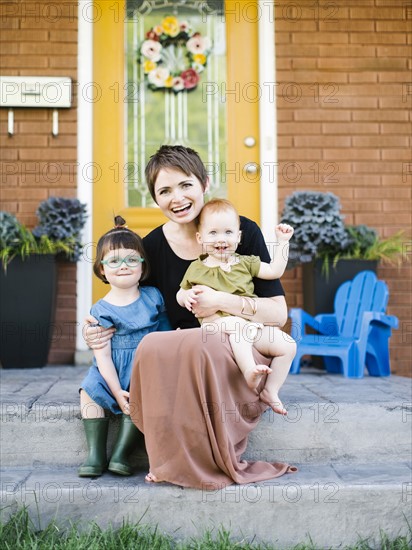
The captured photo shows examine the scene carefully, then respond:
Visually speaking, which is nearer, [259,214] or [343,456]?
[343,456]

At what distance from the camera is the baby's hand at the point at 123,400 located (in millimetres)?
2170

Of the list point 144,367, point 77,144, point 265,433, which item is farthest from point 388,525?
point 77,144

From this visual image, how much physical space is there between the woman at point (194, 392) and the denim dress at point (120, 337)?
55 mm

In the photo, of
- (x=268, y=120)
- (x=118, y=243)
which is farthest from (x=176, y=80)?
(x=118, y=243)

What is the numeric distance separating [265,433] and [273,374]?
0.92ft

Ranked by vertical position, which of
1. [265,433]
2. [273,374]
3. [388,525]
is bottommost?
[388,525]

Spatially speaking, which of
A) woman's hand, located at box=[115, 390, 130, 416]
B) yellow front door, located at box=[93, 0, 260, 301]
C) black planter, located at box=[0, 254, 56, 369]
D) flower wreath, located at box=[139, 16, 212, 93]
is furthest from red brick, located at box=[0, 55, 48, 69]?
woman's hand, located at box=[115, 390, 130, 416]

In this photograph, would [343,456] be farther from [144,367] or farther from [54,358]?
[54,358]

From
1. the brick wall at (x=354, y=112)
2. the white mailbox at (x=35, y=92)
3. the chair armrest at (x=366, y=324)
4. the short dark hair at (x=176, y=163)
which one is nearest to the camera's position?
the short dark hair at (x=176, y=163)

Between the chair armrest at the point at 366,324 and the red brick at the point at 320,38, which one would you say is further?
the red brick at the point at 320,38

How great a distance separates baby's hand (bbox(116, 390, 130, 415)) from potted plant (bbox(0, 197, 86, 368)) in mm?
1708

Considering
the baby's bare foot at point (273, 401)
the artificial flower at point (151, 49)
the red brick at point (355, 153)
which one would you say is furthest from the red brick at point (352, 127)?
the baby's bare foot at point (273, 401)

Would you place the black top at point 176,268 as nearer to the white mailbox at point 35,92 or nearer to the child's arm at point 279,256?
the child's arm at point 279,256

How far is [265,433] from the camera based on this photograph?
2.37 m
